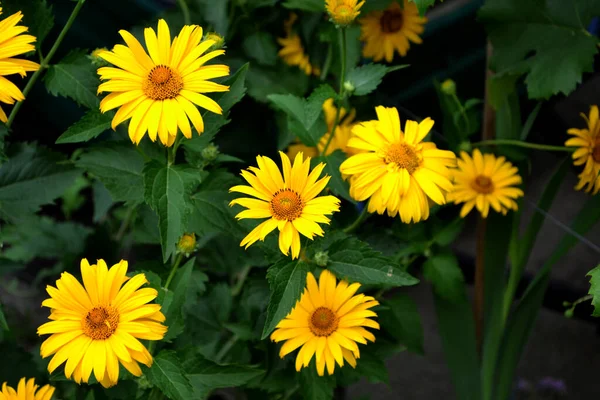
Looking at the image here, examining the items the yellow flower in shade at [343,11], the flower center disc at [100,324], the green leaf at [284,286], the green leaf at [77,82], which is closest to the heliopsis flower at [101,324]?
the flower center disc at [100,324]

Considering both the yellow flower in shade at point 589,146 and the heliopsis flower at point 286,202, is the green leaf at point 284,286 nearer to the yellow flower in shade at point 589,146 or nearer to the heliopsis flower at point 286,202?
the heliopsis flower at point 286,202

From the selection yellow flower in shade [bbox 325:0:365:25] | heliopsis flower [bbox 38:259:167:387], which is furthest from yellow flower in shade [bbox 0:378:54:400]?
yellow flower in shade [bbox 325:0:365:25]

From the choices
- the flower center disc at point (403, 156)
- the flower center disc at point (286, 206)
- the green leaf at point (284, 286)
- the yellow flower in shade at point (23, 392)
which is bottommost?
the yellow flower in shade at point (23, 392)

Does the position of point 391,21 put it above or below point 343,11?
above

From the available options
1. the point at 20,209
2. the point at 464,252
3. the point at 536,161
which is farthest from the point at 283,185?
the point at 536,161

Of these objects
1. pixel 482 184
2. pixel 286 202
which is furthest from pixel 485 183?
pixel 286 202

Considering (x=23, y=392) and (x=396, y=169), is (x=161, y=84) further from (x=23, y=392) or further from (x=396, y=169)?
(x=23, y=392)
